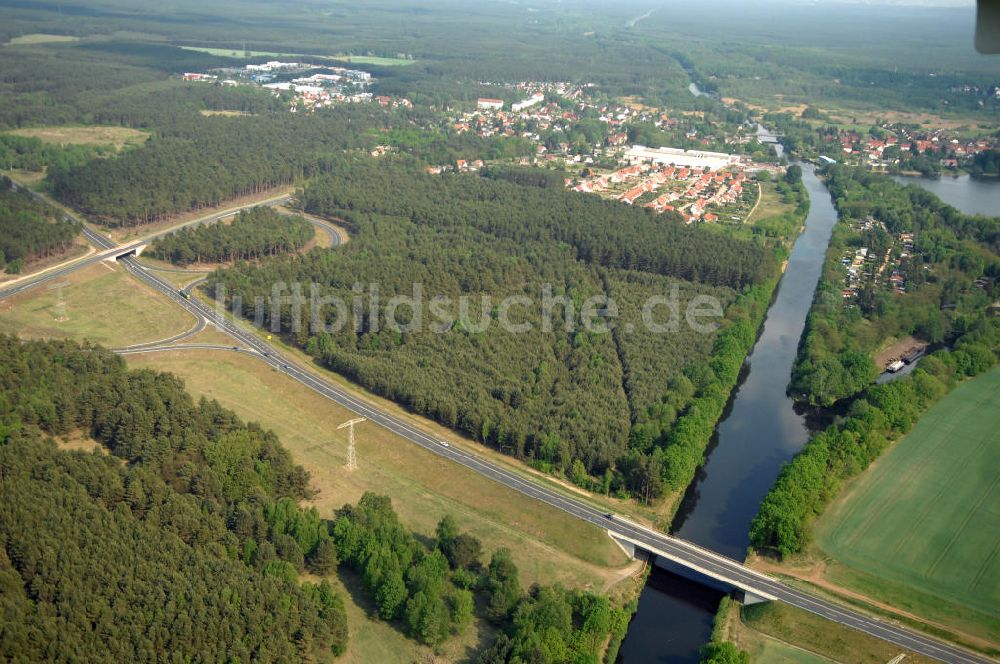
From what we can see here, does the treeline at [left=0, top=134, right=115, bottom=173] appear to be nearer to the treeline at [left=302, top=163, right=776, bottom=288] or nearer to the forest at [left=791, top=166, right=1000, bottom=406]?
the treeline at [left=302, top=163, right=776, bottom=288]

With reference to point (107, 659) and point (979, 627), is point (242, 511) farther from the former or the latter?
point (979, 627)

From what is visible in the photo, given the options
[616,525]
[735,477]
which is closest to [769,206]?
[735,477]

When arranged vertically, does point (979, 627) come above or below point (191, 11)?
below

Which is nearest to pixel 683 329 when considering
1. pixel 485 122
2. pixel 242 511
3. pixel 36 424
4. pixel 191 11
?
pixel 242 511

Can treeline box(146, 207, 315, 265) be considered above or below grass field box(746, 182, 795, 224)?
below

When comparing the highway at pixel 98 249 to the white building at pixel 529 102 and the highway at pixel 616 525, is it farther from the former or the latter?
the white building at pixel 529 102

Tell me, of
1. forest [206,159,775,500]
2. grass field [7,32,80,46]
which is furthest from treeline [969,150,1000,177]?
grass field [7,32,80,46]

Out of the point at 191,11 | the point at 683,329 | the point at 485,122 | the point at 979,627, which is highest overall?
the point at 191,11
